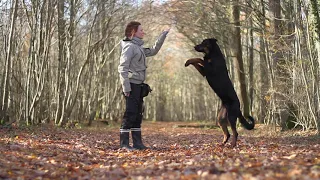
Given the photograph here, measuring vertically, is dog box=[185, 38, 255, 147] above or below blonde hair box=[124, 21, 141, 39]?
below

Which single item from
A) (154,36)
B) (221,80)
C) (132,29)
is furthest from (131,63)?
(154,36)

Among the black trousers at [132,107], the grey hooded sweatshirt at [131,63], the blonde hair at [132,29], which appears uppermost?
the blonde hair at [132,29]

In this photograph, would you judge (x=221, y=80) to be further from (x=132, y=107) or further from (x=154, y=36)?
(x=154, y=36)

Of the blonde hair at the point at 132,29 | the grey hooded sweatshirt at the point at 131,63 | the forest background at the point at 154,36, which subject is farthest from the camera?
the forest background at the point at 154,36

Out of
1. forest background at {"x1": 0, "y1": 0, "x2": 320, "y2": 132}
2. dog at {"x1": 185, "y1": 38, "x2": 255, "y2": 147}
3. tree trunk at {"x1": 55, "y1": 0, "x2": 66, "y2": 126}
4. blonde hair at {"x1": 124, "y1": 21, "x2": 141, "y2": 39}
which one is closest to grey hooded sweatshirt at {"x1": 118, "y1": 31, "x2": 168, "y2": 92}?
blonde hair at {"x1": 124, "y1": 21, "x2": 141, "y2": 39}

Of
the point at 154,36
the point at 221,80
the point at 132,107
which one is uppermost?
the point at 154,36

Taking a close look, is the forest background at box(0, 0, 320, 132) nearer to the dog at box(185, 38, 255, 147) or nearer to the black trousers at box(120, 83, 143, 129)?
the dog at box(185, 38, 255, 147)

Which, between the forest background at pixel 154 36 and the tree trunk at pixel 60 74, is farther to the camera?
the tree trunk at pixel 60 74

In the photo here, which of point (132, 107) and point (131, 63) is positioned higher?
point (131, 63)

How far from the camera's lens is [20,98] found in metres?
16.1

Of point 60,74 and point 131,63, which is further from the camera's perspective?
point 60,74

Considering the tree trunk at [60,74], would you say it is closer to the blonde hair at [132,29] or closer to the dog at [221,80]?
the blonde hair at [132,29]

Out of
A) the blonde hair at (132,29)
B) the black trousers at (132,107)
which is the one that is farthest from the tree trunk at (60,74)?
the black trousers at (132,107)

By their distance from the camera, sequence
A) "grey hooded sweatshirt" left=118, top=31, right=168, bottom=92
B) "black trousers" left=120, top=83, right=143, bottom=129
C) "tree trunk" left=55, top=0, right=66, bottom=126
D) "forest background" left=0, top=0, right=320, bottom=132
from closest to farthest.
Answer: "grey hooded sweatshirt" left=118, top=31, right=168, bottom=92 < "black trousers" left=120, top=83, right=143, bottom=129 < "forest background" left=0, top=0, right=320, bottom=132 < "tree trunk" left=55, top=0, right=66, bottom=126
